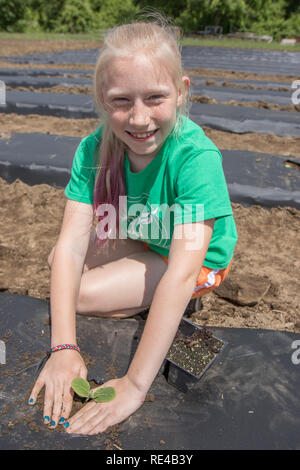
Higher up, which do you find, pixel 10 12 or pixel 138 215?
pixel 10 12

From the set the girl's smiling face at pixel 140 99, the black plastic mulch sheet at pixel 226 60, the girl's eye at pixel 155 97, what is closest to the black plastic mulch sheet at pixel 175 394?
the girl's smiling face at pixel 140 99

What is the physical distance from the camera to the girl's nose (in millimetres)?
1052

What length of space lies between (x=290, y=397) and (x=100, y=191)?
0.90 metres

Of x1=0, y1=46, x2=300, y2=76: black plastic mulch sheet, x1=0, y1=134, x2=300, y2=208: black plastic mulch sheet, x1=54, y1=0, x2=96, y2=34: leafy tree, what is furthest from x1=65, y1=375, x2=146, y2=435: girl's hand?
x1=54, y1=0, x2=96, y2=34: leafy tree

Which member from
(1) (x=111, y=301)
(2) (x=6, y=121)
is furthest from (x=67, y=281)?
(2) (x=6, y=121)

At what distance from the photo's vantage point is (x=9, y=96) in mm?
4406

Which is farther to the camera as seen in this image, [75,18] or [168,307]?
[75,18]

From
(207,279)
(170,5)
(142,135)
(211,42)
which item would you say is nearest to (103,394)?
(207,279)

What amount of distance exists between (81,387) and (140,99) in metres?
0.82

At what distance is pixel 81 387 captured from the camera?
105 cm

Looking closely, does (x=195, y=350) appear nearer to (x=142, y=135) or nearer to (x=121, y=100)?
(x=142, y=135)

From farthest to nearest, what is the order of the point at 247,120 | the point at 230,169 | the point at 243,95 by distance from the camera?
the point at 243,95, the point at 247,120, the point at 230,169

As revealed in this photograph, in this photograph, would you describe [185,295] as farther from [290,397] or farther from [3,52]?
[3,52]

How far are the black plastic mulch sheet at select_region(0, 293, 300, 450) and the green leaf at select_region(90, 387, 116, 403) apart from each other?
3.2 inches
